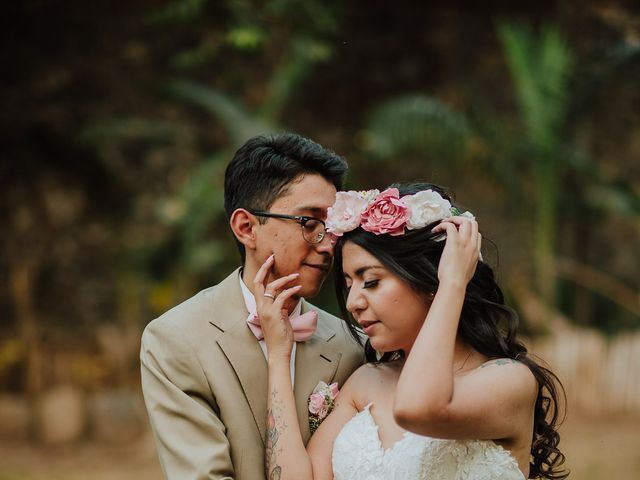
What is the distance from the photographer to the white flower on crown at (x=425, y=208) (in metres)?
2.53

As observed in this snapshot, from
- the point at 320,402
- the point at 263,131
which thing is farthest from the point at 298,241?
the point at 263,131

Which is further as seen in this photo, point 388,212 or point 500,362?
point 388,212

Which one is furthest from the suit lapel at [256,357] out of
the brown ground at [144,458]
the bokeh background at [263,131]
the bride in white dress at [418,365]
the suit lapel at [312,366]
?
the brown ground at [144,458]

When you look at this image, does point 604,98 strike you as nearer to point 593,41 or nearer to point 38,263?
point 593,41

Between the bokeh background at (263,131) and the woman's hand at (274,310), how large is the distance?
4.23m

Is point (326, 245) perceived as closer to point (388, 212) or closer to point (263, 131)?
point (388, 212)

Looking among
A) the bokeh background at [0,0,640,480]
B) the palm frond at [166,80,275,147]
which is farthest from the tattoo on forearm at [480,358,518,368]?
the palm frond at [166,80,275,147]

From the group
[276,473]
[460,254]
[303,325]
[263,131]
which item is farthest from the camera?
[263,131]

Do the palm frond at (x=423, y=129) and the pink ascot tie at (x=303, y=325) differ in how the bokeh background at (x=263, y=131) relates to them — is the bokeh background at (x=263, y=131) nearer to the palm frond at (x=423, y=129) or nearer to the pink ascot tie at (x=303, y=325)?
the palm frond at (x=423, y=129)

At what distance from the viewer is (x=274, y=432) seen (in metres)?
2.53

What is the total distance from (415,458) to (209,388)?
670 millimetres

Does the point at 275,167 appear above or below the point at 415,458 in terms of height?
above

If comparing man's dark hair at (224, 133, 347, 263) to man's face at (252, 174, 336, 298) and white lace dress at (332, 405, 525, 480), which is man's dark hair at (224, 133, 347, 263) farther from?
white lace dress at (332, 405, 525, 480)

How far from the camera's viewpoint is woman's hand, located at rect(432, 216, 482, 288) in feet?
7.68
